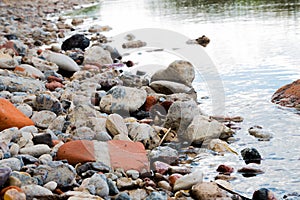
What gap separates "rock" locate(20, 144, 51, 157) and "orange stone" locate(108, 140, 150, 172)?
1.84ft

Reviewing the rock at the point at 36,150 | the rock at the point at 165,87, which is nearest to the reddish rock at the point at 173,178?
the rock at the point at 36,150

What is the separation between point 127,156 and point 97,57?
546 cm

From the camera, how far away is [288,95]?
668cm

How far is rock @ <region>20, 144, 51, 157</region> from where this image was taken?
402cm

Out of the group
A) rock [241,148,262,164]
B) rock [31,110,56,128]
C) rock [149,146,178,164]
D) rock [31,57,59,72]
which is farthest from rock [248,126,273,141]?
rock [31,57,59,72]

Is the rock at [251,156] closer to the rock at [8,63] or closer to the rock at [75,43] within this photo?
the rock at [8,63]

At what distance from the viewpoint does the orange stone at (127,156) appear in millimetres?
4078

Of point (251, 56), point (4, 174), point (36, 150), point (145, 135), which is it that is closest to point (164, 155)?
point (145, 135)

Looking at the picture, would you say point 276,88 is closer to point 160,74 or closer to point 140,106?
point 160,74

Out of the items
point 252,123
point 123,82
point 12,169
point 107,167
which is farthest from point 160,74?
point 12,169

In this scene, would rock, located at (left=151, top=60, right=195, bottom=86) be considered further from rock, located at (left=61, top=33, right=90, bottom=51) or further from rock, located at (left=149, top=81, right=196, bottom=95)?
rock, located at (left=61, top=33, right=90, bottom=51)

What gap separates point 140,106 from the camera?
19.6 feet

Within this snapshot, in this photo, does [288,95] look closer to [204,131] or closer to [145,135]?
[204,131]

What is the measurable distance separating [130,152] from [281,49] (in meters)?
6.83
